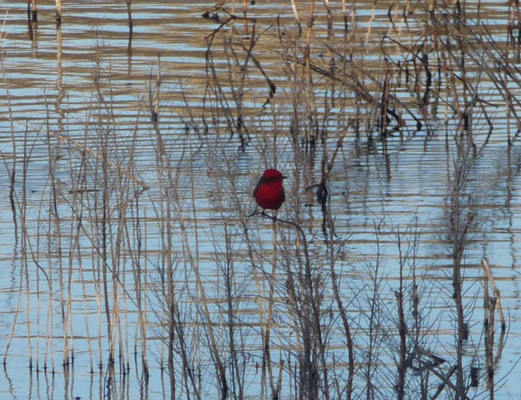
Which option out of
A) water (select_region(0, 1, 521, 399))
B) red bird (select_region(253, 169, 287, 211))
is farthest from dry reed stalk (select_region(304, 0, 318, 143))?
red bird (select_region(253, 169, 287, 211))

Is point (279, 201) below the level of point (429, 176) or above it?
above

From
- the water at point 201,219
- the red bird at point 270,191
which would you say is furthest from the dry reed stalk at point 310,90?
the red bird at point 270,191

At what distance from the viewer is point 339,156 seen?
51.6 feet

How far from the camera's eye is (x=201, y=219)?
12609 millimetres

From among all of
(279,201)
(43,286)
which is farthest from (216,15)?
(279,201)

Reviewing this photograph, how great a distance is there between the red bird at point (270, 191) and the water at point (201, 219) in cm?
24

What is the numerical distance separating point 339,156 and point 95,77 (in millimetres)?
7613

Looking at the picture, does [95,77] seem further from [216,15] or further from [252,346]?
[216,15]

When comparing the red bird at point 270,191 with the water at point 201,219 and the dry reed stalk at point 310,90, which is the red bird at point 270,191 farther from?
the dry reed stalk at point 310,90

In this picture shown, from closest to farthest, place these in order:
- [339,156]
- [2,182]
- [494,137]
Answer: [2,182] → [339,156] → [494,137]

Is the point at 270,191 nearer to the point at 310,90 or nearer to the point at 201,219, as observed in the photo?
the point at 201,219

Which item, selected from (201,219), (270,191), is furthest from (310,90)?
(270,191)

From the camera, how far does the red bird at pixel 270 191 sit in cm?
691

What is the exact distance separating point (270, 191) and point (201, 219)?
5743 millimetres
